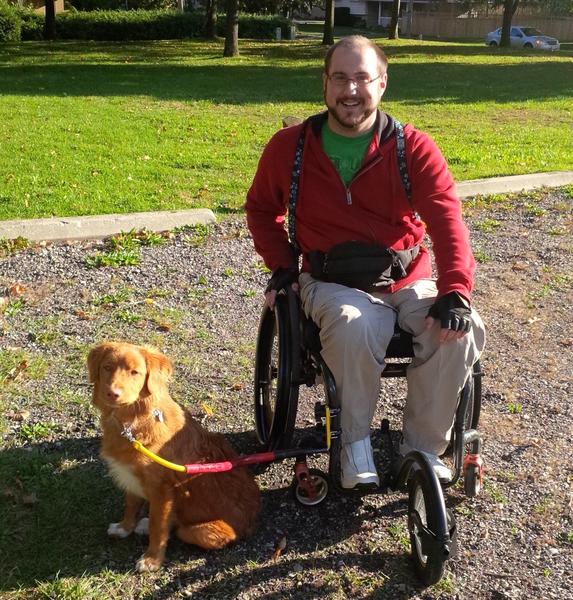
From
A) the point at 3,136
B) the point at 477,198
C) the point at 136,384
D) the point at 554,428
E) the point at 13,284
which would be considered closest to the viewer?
the point at 136,384

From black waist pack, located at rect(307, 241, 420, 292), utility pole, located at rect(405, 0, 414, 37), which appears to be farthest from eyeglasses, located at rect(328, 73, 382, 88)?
utility pole, located at rect(405, 0, 414, 37)

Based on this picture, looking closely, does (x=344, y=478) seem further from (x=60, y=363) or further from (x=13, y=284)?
(x=13, y=284)

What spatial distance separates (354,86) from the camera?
10.1ft

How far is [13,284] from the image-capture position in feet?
17.1

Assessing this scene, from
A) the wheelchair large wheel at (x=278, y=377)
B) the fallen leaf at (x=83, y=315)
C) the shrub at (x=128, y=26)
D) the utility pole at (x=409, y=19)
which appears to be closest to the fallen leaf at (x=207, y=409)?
the wheelchair large wheel at (x=278, y=377)

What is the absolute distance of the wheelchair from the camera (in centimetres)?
260

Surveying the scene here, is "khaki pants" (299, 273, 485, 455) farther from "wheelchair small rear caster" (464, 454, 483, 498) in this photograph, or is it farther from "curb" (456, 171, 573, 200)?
"curb" (456, 171, 573, 200)

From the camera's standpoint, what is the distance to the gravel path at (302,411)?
279 centimetres

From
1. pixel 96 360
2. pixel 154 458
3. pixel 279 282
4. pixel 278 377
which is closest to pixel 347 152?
pixel 279 282

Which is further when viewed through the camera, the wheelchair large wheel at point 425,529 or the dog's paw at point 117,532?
the dog's paw at point 117,532

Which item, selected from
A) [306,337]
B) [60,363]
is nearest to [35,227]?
[60,363]

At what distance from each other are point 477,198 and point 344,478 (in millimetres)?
5482

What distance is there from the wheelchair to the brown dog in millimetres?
293

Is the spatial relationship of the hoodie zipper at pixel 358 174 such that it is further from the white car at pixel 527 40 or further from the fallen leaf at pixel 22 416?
the white car at pixel 527 40
